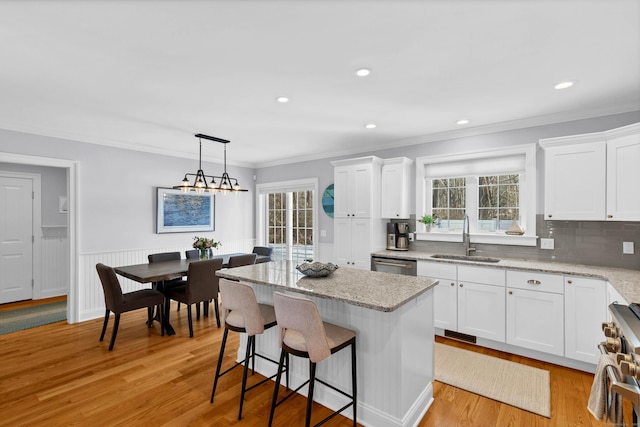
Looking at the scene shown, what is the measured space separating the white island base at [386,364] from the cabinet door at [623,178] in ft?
6.44

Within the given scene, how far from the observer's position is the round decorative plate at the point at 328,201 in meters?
5.39

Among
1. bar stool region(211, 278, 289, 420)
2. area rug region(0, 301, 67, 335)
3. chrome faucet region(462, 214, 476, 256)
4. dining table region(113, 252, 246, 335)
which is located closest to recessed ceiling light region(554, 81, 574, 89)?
chrome faucet region(462, 214, 476, 256)

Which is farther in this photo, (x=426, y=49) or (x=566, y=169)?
(x=566, y=169)

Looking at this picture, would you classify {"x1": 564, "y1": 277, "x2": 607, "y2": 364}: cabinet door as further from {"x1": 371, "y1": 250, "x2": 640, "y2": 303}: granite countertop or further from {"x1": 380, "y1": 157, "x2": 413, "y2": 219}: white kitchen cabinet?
{"x1": 380, "y1": 157, "x2": 413, "y2": 219}: white kitchen cabinet

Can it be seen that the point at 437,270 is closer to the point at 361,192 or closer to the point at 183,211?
the point at 361,192

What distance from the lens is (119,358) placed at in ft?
10.5

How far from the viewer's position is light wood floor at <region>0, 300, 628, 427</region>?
2.24 metres

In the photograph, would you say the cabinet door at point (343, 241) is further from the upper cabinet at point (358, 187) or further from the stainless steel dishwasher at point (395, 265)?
the stainless steel dishwasher at point (395, 265)

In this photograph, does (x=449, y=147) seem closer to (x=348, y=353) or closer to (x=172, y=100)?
(x=348, y=353)

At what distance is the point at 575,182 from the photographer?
309 cm

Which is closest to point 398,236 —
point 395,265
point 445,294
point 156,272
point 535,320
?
point 395,265

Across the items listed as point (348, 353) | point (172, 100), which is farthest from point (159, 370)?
point (172, 100)

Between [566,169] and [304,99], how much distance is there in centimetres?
266

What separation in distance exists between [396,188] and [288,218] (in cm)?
255
